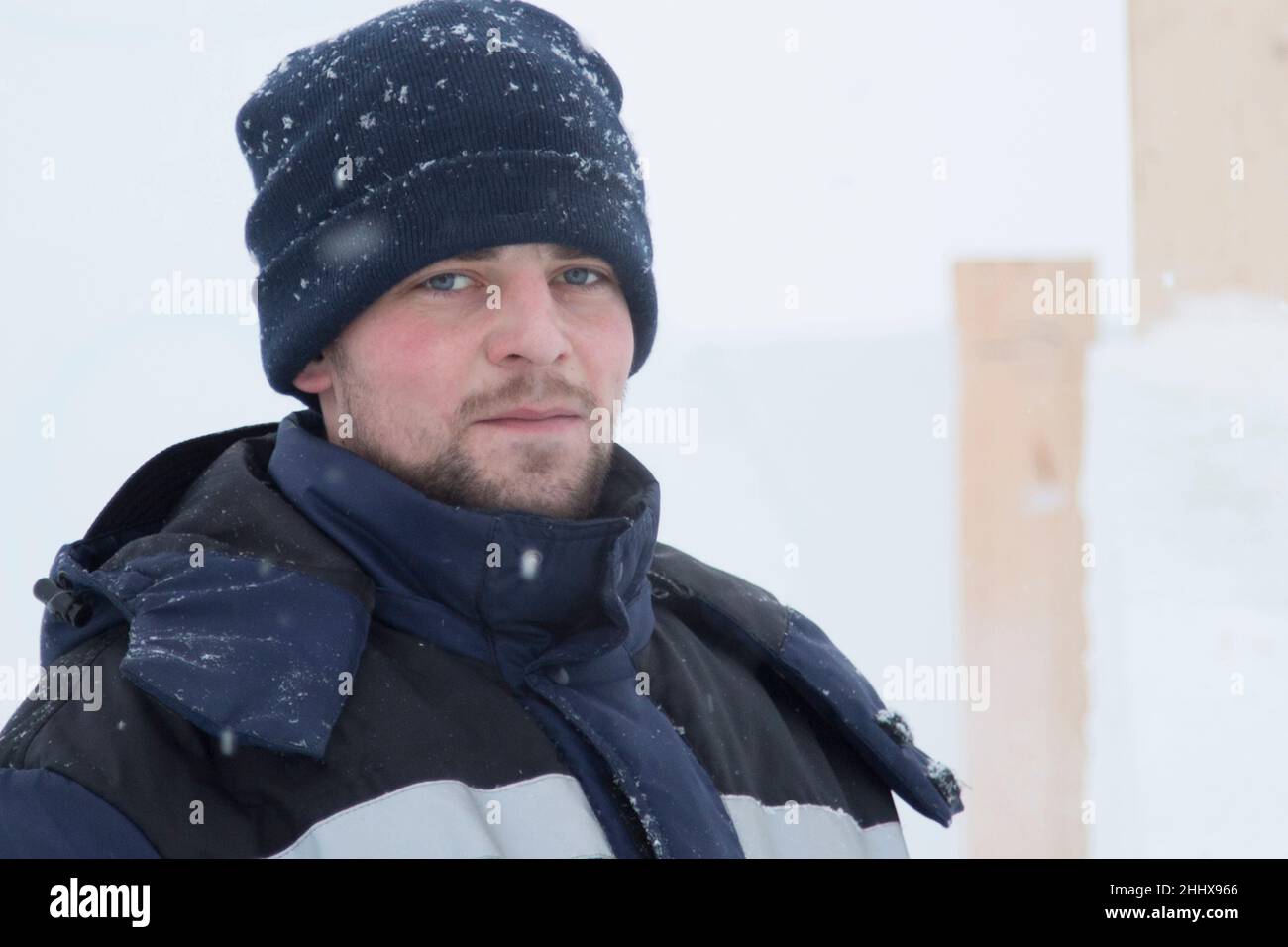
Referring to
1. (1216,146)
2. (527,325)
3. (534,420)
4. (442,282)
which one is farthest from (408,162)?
(1216,146)

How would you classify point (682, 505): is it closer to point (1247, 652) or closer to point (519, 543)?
point (1247, 652)

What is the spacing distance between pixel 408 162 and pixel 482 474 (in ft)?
1.35

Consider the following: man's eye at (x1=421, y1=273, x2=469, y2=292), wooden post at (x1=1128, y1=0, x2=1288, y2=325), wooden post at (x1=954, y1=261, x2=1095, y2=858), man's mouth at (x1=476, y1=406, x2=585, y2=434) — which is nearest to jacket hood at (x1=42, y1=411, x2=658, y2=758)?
man's mouth at (x1=476, y1=406, x2=585, y2=434)

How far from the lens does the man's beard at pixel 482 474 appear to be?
156cm

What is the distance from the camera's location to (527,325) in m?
1.59

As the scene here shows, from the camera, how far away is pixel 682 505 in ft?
11.5

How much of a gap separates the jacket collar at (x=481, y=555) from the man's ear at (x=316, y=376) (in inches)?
8.0

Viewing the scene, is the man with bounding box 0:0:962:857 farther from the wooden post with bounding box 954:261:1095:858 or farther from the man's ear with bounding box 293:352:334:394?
the wooden post with bounding box 954:261:1095:858

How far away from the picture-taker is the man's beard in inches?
61.3

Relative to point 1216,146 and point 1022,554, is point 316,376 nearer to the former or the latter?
point 1022,554

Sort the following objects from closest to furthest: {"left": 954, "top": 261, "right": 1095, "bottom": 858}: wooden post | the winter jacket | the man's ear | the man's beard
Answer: the winter jacket < the man's beard < the man's ear < {"left": 954, "top": 261, "right": 1095, "bottom": 858}: wooden post
